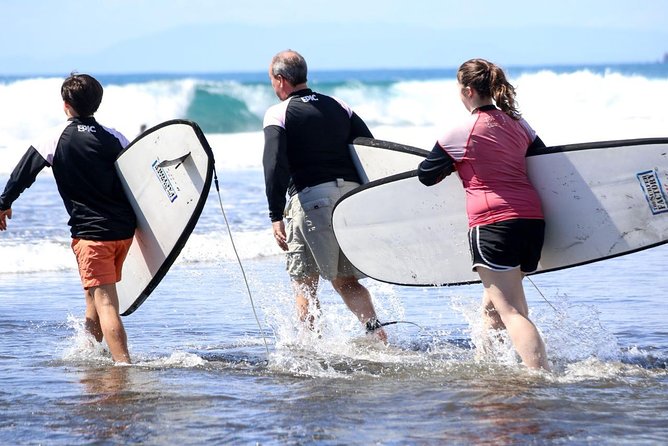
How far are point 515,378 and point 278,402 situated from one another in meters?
1.13

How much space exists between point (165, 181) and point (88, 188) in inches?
17.9

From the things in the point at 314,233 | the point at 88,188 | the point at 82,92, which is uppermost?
the point at 82,92

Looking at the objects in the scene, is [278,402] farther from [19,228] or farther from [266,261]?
[19,228]

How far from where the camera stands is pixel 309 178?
5.55 metres

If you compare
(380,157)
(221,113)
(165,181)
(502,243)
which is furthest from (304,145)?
(221,113)

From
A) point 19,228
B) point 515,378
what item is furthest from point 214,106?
point 515,378

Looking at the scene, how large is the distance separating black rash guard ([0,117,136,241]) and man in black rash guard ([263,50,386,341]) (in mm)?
819

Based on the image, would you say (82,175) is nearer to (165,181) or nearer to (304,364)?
(165,181)

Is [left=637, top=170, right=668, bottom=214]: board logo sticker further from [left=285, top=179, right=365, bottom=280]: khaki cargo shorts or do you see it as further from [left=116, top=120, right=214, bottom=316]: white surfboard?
[left=116, top=120, right=214, bottom=316]: white surfboard

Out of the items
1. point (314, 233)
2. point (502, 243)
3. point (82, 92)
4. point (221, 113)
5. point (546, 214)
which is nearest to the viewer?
point (502, 243)

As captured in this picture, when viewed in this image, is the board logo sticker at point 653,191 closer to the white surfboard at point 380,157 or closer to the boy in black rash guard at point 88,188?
the white surfboard at point 380,157

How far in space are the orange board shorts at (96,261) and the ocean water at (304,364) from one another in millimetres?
458

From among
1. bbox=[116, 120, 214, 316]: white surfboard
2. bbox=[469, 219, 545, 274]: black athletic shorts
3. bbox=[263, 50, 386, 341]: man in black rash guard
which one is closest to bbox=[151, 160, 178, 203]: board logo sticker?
bbox=[116, 120, 214, 316]: white surfboard

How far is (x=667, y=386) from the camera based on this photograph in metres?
4.62
